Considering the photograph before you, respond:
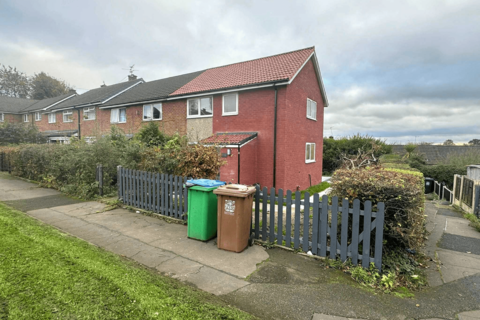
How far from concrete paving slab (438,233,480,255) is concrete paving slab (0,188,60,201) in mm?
12431

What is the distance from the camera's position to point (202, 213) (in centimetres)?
525

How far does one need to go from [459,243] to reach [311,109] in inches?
432

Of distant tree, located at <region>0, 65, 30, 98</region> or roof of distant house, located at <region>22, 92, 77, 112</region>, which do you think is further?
distant tree, located at <region>0, 65, 30, 98</region>

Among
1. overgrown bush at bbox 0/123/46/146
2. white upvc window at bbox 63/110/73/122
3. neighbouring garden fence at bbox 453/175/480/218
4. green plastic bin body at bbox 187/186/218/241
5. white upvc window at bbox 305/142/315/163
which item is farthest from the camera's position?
white upvc window at bbox 63/110/73/122

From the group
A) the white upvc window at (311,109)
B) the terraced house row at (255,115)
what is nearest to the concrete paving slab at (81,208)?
the terraced house row at (255,115)

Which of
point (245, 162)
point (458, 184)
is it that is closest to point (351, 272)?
point (245, 162)

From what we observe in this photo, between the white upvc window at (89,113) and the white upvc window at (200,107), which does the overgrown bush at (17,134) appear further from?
the white upvc window at (200,107)

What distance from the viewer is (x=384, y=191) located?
419 cm

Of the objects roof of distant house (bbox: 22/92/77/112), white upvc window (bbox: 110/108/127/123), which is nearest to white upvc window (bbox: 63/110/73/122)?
roof of distant house (bbox: 22/92/77/112)

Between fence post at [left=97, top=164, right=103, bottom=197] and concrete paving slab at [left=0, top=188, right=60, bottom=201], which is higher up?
fence post at [left=97, top=164, right=103, bottom=197]

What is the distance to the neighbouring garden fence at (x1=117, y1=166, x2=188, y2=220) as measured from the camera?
6.50 meters

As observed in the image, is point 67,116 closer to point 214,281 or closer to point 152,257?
point 152,257

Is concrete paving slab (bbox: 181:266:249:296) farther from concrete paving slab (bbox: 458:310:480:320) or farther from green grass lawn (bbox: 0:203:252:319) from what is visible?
concrete paving slab (bbox: 458:310:480:320)

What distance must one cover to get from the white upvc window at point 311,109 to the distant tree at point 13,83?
210ft
